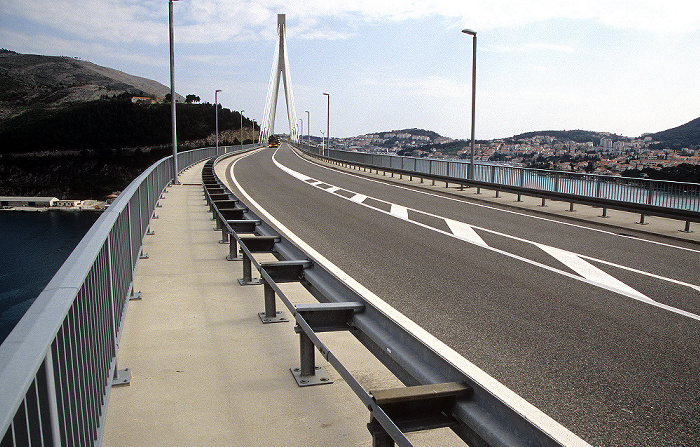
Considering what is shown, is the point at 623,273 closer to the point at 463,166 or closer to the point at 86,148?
the point at 463,166

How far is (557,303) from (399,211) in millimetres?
9027

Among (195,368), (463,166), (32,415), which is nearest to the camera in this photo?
(32,415)

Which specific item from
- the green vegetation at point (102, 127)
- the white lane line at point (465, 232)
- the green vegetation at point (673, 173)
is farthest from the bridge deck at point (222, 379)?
the green vegetation at point (102, 127)

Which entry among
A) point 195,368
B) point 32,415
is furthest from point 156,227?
point 32,415

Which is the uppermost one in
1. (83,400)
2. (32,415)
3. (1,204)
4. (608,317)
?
(32,415)

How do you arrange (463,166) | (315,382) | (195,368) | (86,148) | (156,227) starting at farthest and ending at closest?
(86,148), (463,166), (156,227), (195,368), (315,382)

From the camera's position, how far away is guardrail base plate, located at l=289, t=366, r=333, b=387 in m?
4.15

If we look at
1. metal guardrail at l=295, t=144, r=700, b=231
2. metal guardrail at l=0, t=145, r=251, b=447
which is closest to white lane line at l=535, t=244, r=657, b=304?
metal guardrail at l=295, t=144, r=700, b=231

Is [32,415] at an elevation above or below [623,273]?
above

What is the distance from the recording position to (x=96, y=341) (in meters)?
3.38

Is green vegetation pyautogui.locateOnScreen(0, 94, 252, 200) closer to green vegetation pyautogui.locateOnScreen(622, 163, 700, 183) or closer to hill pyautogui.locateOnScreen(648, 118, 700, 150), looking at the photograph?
hill pyautogui.locateOnScreen(648, 118, 700, 150)

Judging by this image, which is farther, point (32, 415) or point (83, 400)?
point (83, 400)

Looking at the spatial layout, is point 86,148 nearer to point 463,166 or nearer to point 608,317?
point 463,166

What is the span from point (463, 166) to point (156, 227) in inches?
631
